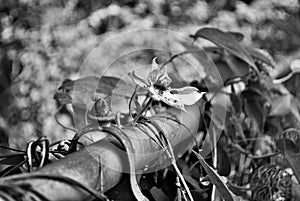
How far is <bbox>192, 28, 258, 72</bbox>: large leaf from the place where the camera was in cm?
76

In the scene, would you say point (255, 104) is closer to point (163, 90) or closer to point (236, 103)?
point (236, 103)

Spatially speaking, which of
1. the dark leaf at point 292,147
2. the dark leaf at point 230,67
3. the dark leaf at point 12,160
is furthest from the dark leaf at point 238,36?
the dark leaf at point 12,160

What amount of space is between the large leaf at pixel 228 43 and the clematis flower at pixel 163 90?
1.22 feet

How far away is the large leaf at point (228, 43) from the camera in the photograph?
2.49 ft

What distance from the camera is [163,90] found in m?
0.40

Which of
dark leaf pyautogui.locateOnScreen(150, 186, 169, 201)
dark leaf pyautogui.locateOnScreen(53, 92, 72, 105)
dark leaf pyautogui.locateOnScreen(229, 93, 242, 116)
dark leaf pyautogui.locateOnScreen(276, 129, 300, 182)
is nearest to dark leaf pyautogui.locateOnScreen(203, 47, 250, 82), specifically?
dark leaf pyautogui.locateOnScreen(229, 93, 242, 116)

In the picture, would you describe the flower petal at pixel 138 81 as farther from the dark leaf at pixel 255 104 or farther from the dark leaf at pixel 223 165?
the dark leaf at pixel 255 104

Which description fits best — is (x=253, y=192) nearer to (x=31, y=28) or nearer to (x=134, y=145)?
(x=134, y=145)

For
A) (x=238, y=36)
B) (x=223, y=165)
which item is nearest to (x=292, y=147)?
(x=223, y=165)

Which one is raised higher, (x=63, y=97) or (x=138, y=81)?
(x=138, y=81)

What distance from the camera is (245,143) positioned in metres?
0.87

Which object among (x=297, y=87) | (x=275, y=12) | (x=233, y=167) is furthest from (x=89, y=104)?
(x=275, y=12)

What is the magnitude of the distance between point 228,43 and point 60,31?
712 millimetres

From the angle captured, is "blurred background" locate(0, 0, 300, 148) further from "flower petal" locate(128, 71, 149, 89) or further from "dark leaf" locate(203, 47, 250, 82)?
"flower petal" locate(128, 71, 149, 89)
